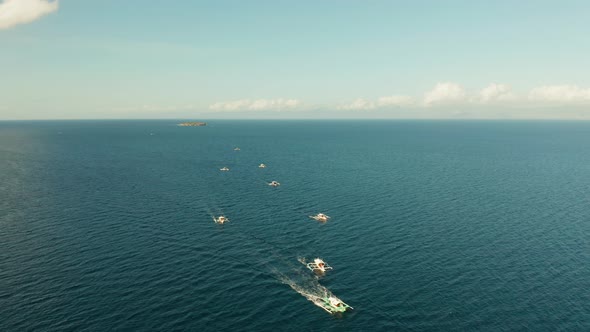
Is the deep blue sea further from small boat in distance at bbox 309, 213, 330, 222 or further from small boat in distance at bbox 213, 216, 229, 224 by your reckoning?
small boat in distance at bbox 309, 213, 330, 222

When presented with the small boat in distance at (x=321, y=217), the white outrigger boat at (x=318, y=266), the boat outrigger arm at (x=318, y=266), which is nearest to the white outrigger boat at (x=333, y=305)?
the white outrigger boat at (x=318, y=266)

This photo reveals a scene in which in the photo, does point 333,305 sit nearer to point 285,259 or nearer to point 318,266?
point 318,266

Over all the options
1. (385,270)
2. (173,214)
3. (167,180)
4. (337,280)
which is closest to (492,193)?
(385,270)

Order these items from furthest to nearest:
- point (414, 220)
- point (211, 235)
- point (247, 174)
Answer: point (247, 174)
point (414, 220)
point (211, 235)

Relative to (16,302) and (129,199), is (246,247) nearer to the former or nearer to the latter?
(16,302)

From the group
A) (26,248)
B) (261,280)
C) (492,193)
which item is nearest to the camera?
(261,280)

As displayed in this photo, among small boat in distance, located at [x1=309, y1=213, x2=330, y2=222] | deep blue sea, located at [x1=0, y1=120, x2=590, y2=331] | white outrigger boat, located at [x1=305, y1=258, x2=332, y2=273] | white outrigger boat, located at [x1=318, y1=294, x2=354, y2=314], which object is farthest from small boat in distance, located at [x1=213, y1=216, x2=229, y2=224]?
white outrigger boat, located at [x1=318, y1=294, x2=354, y2=314]
